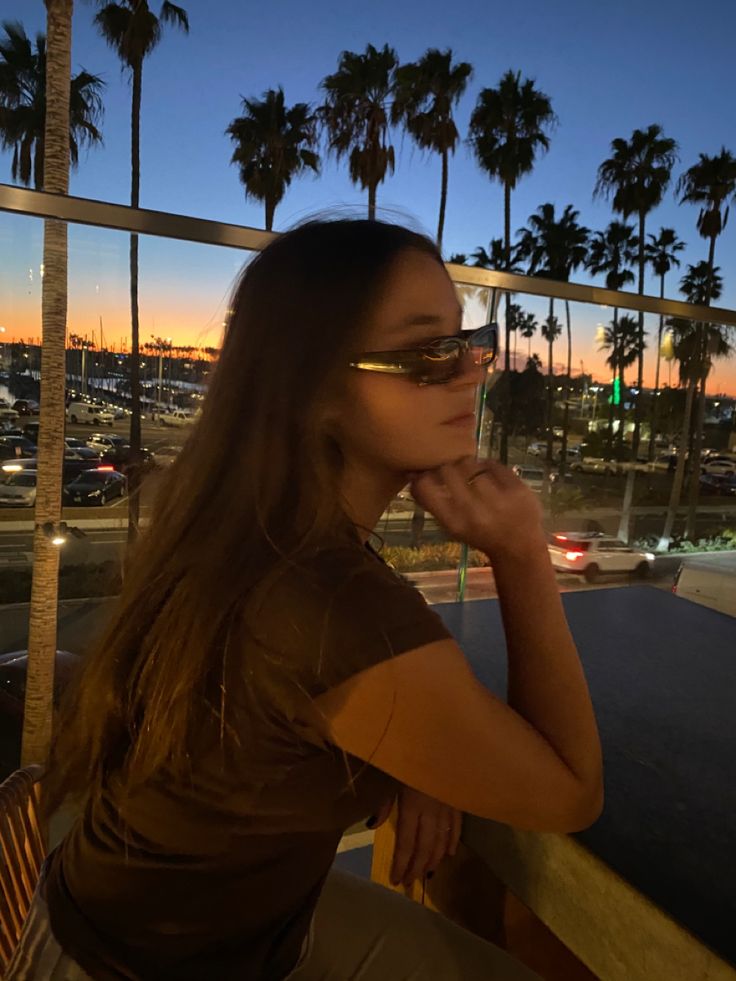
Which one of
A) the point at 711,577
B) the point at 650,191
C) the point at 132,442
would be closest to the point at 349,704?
the point at 132,442

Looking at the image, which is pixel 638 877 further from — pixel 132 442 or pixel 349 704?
pixel 132 442

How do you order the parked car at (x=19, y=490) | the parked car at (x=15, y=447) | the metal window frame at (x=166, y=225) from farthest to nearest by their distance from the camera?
the parked car at (x=19, y=490) < the parked car at (x=15, y=447) < the metal window frame at (x=166, y=225)

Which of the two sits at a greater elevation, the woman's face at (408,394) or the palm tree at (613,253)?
the palm tree at (613,253)

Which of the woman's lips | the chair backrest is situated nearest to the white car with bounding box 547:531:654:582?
the woman's lips

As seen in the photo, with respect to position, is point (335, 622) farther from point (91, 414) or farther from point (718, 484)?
point (718, 484)

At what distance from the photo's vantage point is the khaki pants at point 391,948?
36.3 inches

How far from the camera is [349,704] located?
26.6 inches

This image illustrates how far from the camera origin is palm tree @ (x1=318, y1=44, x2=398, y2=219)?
18.2m

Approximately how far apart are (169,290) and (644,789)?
191cm

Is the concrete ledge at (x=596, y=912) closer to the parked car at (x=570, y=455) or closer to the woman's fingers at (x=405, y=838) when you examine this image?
the woman's fingers at (x=405, y=838)

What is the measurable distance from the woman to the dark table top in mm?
86

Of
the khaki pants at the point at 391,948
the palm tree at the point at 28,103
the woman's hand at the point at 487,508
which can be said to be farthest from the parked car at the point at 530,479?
the palm tree at the point at 28,103

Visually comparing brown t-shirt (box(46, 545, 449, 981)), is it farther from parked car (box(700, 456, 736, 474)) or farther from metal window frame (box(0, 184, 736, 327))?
parked car (box(700, 456, 736, 474))

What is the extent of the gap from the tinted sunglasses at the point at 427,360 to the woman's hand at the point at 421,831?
57 cm
